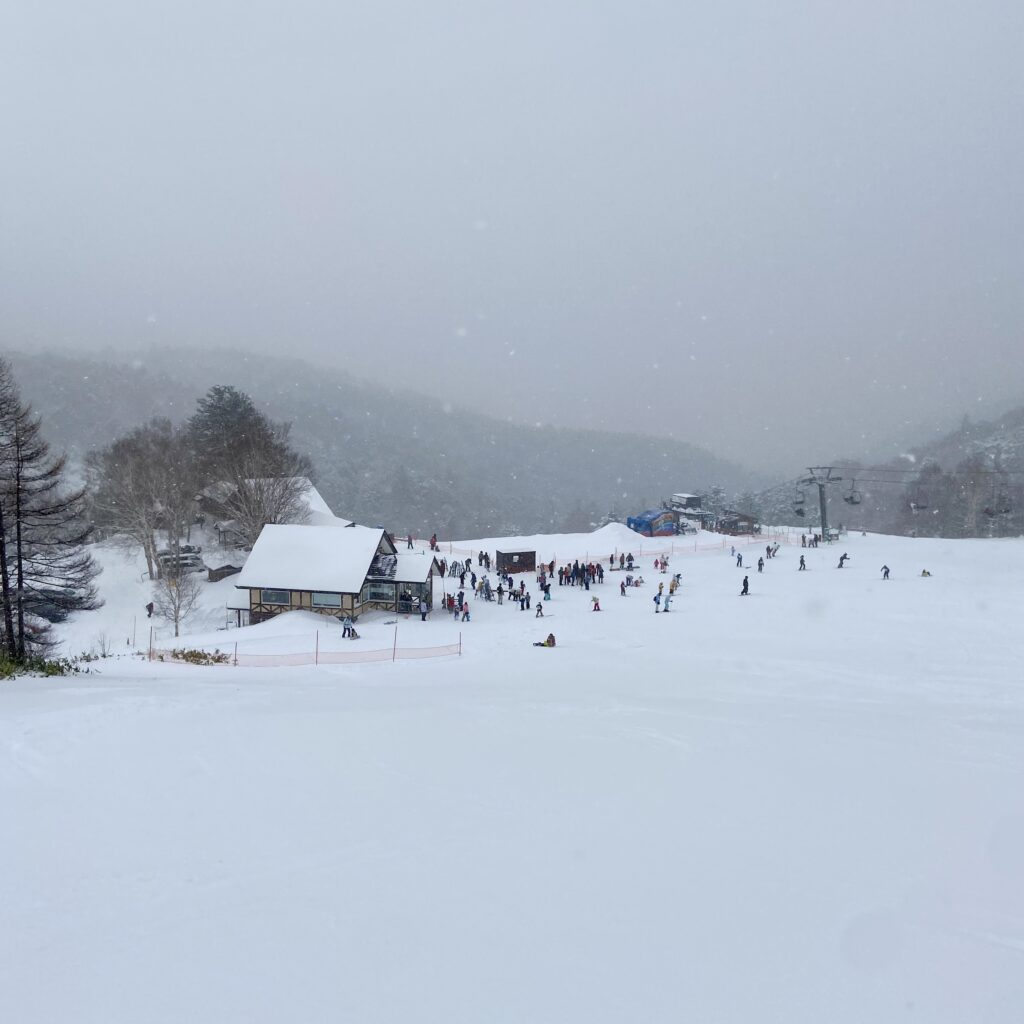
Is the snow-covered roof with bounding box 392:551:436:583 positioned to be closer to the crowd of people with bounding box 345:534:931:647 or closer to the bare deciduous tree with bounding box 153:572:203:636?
the crowd of people with bounding box 345:534:931:647

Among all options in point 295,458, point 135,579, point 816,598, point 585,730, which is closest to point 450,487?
point 295,458

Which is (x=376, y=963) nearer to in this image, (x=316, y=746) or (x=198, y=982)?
(x=198, y=982)

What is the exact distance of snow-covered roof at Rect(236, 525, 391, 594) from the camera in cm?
3203

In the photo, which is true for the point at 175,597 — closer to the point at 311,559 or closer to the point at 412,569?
the point at 311,559

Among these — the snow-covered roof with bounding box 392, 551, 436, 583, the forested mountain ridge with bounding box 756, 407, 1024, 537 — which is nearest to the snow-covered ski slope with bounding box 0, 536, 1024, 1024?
the snow-covered roof with bounding box 392, 551, 436, 583

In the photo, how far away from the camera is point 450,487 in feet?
523

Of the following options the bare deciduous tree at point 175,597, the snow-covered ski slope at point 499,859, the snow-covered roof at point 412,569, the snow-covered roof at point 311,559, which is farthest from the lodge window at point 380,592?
the snow-covered ski slope at point 499,859

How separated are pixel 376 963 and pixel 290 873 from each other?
4.70 ft

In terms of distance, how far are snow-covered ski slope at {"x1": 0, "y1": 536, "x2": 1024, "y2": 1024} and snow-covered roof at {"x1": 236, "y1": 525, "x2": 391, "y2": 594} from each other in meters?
18.8

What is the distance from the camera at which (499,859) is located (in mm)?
5977

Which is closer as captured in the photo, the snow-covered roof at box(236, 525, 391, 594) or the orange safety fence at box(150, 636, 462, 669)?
the orange safety fence at box(150, 636, 462, 669)

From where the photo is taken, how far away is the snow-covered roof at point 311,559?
32031 mm

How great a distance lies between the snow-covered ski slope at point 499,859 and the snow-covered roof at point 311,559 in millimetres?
18783

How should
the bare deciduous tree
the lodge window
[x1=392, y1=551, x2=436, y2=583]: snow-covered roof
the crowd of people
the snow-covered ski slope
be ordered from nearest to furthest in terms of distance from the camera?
1. the snow-covered ski slope
2. the crowd of people
3. [x1=392, y1=551, x2=436, y2=583]: snow-covered roof
4. the lodge window
5. the bare deciduous tree
